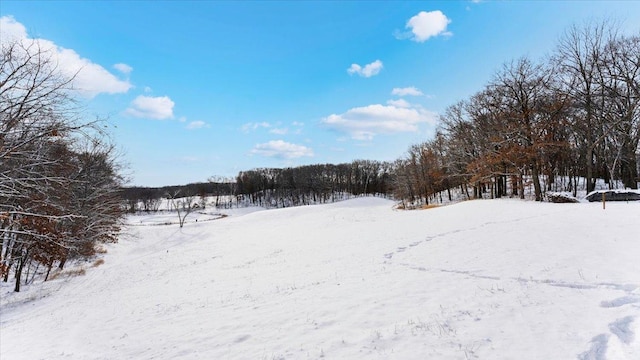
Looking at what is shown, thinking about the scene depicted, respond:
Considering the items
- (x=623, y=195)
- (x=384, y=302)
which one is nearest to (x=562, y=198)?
(x=623, y=195)

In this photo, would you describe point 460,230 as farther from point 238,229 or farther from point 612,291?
point 238,229

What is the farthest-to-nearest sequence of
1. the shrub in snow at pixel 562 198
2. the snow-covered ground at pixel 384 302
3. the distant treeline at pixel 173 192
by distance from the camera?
1. the distant treeline at pixel 173 192
2. the shrub in snow at pixel 562 198
3. the snow-covered ground at pixel 384 302

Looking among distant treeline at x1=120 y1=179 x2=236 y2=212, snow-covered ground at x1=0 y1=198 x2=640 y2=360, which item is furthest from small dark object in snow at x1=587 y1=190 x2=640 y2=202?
distant treeline at x1=120 y1=179 x2=236 y2=212

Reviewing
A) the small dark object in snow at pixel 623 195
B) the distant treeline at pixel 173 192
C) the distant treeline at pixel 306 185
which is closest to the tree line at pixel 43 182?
the small dark object in snow at pixel 623 195

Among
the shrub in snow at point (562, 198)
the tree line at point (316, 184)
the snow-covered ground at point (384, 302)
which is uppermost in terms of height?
the tree line at point (316, 184)

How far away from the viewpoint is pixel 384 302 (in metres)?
8.21

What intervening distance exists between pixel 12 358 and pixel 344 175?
325ft

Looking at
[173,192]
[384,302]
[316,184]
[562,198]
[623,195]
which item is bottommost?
[384,302]

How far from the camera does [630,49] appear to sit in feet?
87.3

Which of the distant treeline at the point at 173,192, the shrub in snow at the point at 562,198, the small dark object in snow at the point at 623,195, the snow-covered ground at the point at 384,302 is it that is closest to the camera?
the snow-covered ground at the point at 384,302

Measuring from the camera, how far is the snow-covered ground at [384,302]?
5.72 m

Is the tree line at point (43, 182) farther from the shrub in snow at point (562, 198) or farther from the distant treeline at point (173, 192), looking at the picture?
the distant treeline at point (173, 192)

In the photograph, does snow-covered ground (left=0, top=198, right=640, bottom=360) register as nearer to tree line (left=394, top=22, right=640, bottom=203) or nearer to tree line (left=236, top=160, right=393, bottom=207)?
tree line (left=394, top=22, right=640, bottom=203)

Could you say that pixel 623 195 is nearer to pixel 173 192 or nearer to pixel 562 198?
pixel 562 198
